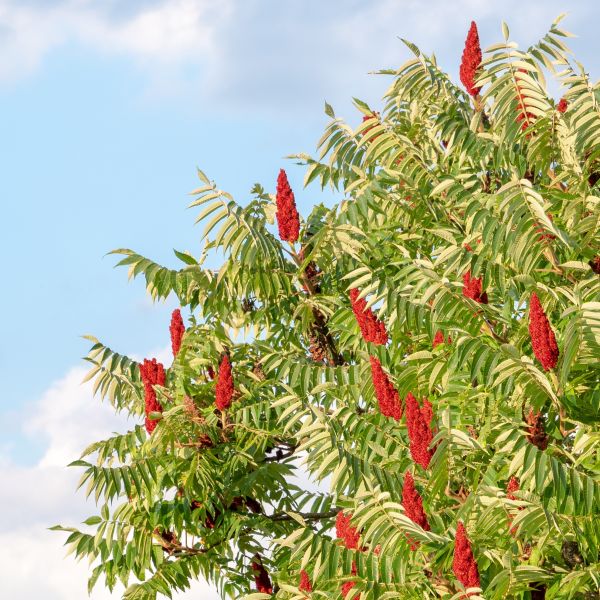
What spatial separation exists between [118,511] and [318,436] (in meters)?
3.25

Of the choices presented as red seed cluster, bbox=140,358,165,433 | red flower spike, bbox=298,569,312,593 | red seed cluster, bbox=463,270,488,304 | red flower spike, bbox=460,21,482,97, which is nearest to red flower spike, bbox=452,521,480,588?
red flower spike, bbox=298,569,312,593

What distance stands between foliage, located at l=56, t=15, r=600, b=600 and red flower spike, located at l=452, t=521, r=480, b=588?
0.11 feet

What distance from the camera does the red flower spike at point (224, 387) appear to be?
999cm

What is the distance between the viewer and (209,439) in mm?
10727

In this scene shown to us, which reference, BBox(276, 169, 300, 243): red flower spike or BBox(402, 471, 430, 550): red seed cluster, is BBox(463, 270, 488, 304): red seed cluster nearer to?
BBox(402, 471, 430, 550): red seed cluster

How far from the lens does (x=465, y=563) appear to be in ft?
23.2

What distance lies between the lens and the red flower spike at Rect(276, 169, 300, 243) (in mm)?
10047

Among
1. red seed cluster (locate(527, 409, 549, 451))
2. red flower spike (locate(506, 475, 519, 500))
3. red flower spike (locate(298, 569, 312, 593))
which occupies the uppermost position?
red seed cluster (locate(527, 409, 549, 451))

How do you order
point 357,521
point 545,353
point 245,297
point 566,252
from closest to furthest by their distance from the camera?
point 545,353
point 357,521
point 566,252
point 245,297

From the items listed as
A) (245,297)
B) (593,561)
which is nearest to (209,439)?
(245,297)

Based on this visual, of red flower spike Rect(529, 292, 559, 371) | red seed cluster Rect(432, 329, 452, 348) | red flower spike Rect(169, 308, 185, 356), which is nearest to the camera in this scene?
red flower spike Rect(529, 292, 559, 371)

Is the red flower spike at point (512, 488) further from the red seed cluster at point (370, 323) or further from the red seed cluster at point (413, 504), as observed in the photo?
the red seed cluster at point (370, 323)

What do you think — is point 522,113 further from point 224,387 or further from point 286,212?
point 224,387

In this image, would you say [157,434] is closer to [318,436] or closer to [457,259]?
[318,436]
